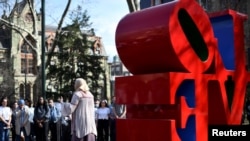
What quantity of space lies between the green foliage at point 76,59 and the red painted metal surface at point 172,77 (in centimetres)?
3517

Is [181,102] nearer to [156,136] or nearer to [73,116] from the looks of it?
[156,136]

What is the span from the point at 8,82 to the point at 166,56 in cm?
5245

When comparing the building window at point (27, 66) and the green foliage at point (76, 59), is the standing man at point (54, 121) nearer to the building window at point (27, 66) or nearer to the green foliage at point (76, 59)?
the green foliage at point (76, 59)

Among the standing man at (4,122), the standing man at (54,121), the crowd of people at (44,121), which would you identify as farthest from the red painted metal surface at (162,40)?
the standing man at (4,122)

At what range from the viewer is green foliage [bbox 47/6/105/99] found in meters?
43.2

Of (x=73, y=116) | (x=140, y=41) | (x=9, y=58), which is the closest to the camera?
(x=140, y=41)

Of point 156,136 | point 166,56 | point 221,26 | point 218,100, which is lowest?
point 156,136

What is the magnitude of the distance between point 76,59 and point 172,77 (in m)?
37.9

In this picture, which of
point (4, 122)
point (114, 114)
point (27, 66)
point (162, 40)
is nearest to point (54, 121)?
point (4, 122)

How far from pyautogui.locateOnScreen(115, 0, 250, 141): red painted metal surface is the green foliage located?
Answer: 35.2 m

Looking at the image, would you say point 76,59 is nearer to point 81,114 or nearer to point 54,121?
point 54,121

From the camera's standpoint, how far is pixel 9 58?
229 feet

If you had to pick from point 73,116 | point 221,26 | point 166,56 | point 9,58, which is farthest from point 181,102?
point 9,58

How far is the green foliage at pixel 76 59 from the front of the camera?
142 feet
